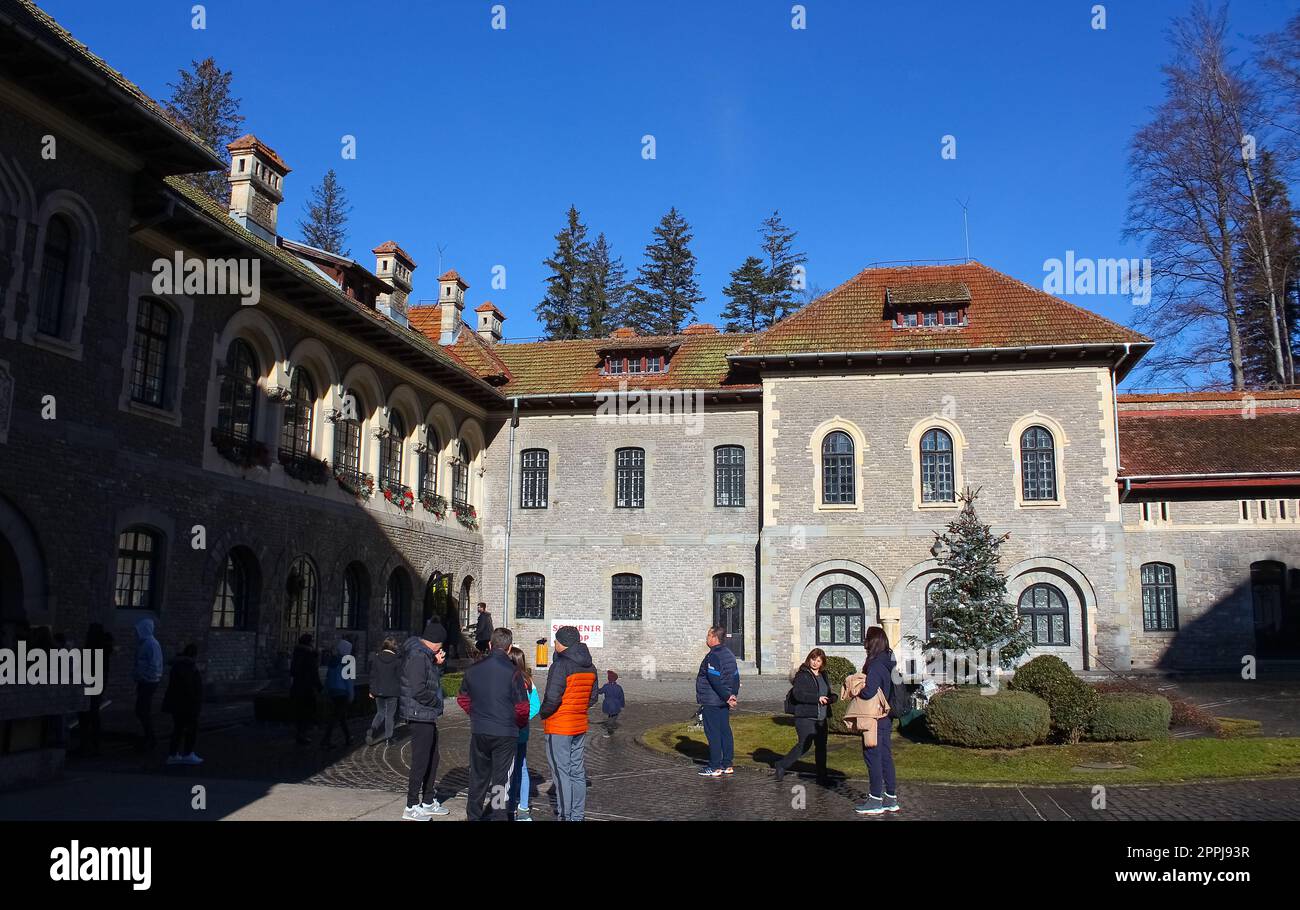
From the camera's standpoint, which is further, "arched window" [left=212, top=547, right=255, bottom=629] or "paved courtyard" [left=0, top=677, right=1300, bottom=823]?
"arched window" [left=212, top=547, right=255, bottom=629]

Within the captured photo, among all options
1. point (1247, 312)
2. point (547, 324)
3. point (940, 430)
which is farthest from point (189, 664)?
point (547, 324)

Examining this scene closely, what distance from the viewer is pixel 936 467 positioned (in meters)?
26.6

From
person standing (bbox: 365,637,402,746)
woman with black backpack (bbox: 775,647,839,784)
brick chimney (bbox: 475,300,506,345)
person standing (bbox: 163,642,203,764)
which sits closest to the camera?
woman with black backpack (bbox: 775,647,839,784)

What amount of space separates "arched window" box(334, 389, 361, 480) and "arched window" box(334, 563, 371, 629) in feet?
7.47

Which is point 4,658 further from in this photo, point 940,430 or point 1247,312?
point 1247,312

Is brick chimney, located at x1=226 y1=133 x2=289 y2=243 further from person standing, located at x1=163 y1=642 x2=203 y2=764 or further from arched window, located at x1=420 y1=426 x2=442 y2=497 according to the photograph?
person standing, located at x1=163 y1=642 x2=203 y2=764

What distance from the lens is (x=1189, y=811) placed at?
992 cm

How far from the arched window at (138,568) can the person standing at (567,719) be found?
33.1ft

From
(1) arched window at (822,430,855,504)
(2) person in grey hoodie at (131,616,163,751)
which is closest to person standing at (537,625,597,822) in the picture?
(2) person in grey hoodie at (131,616,163,751)

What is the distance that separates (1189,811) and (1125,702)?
4.29 m

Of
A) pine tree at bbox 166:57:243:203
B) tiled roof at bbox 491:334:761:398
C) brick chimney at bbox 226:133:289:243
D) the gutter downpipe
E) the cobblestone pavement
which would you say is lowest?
the cobblestone pavement

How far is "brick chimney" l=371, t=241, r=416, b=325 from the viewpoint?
2990 centimetres

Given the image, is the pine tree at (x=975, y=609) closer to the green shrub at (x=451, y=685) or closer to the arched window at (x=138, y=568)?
the green shrub at (x=451, y=685)

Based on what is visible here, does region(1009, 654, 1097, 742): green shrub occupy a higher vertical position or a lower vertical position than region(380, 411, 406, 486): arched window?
lower
